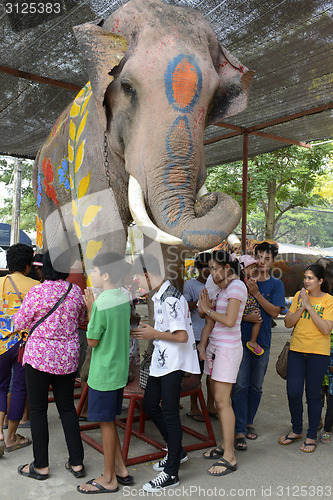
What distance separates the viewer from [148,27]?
3.81m

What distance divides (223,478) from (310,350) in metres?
1.26

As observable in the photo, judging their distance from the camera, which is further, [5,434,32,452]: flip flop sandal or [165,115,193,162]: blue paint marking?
[5,434,32,452]: flip flop sandal

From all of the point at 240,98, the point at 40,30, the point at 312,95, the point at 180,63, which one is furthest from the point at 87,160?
the point at 312,95

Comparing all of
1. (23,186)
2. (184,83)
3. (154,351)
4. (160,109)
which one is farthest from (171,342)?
(23,186)

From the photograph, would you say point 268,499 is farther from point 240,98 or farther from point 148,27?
point 148,27

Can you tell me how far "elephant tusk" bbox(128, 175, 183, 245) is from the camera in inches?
124

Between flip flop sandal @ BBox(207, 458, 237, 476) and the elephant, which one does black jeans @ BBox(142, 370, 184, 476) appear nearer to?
flip flop sandal @ BBox(207, 458, 237, 476)

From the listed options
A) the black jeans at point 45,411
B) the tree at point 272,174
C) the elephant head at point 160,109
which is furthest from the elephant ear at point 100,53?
the tree at point 272,174

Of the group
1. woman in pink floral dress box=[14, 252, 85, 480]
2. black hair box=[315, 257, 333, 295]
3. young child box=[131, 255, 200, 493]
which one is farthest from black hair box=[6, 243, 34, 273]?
black hair box=[315, 257, 333, 295]

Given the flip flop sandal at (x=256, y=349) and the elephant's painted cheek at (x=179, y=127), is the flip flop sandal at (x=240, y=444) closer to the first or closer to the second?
the flip flop sandal at (x=256, y=349)

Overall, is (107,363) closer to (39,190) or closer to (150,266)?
(150,266)

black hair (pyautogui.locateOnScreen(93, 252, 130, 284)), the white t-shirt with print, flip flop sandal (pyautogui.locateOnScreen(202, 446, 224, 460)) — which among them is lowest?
flip flop sandal (pyautogui.locateOnScreen(202, 446, 224, 460))

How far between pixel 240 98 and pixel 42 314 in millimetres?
2567

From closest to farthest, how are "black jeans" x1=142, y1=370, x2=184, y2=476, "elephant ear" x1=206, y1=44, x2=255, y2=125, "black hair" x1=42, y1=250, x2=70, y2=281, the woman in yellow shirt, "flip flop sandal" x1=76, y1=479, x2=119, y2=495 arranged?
"flip flop sandal" x1=76, y1=479, x2=119, y2=495 < "black jeans" x1=142, y1=370, x2=184, y2=476 < "black hair" x1=42, y1=250, x2=70, y2=281 < the woman in yellow shirt < "elephant ear" x1=206, y1=44, x2=255, y2=125
